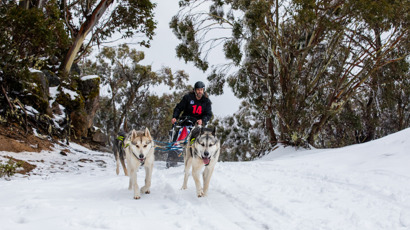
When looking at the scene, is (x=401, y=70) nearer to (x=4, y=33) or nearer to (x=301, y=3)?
(x=301, y=3)

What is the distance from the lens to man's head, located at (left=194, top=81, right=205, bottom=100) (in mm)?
6789

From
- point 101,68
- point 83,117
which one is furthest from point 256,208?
point 101,68

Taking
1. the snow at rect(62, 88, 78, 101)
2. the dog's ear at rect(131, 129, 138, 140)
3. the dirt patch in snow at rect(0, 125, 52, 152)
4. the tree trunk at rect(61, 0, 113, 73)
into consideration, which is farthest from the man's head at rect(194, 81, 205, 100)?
the tree trunk at rect(61, 0, 113, 73)

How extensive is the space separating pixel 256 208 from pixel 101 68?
2503 cm

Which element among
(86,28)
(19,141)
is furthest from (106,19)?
(19,141)

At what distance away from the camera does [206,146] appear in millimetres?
4570

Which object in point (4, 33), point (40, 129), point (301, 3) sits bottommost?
point (40, 129)

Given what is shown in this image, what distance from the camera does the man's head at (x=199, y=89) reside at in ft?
22.3

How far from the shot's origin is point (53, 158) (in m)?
9.12

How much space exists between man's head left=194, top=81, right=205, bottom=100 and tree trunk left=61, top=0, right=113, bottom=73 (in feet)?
31.7

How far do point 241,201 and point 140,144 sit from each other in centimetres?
168

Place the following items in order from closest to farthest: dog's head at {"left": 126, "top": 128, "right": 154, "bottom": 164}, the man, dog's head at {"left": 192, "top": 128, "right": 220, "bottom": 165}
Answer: dog's head at {"left": 126, "top": 128, "right": 154, "bottom": 164} → dog's head at {"left": 192, "top": 128, "right": 220, "bottom": 165} → the man

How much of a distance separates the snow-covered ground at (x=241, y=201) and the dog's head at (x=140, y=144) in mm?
642

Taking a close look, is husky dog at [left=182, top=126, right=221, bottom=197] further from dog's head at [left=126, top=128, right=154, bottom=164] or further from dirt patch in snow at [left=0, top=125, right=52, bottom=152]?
dirt patch in snow at [left=0, top=125, right=52, bottom=152]
